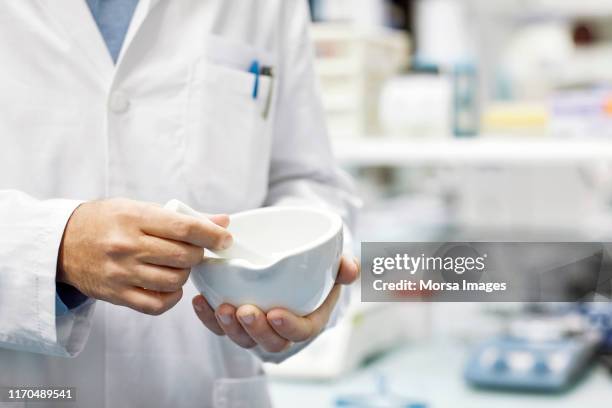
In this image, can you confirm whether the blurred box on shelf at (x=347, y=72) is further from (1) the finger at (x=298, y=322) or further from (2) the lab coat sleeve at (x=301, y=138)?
(1) the finger at (x=298, y=322)

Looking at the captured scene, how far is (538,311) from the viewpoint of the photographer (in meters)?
1.50

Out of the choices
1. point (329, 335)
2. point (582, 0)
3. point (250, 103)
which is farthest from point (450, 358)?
point (582, 0)

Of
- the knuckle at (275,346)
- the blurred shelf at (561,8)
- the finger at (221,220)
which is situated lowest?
the blurred shelf at (561,8)

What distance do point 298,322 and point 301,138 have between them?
33 centimetres

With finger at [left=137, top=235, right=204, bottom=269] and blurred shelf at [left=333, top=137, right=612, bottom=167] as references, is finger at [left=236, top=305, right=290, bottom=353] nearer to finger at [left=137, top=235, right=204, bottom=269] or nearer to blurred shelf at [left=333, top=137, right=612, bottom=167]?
finger at [left=137, top=235, right=204, bottom=269]

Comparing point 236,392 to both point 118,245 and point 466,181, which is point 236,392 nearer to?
point 118,245

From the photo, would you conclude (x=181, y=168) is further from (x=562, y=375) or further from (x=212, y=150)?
(x=562, y=375)

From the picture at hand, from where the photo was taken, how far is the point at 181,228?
56 cm

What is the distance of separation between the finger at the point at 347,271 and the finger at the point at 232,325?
0.09 metres

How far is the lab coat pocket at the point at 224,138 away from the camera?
793mm

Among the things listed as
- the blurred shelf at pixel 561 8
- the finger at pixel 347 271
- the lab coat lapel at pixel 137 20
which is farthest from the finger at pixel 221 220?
the blurred shelf at pixel 561 8

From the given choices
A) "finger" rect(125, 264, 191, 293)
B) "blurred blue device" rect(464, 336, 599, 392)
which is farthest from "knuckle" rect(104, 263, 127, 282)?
"blurred blue device" rect(464, 336, 599, 392)

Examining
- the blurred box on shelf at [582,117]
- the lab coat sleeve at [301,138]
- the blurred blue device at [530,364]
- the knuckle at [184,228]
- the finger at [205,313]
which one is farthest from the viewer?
the blurred box on shelf at [582,117]

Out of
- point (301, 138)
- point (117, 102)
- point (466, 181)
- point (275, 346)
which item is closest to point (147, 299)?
point (275, 346)
